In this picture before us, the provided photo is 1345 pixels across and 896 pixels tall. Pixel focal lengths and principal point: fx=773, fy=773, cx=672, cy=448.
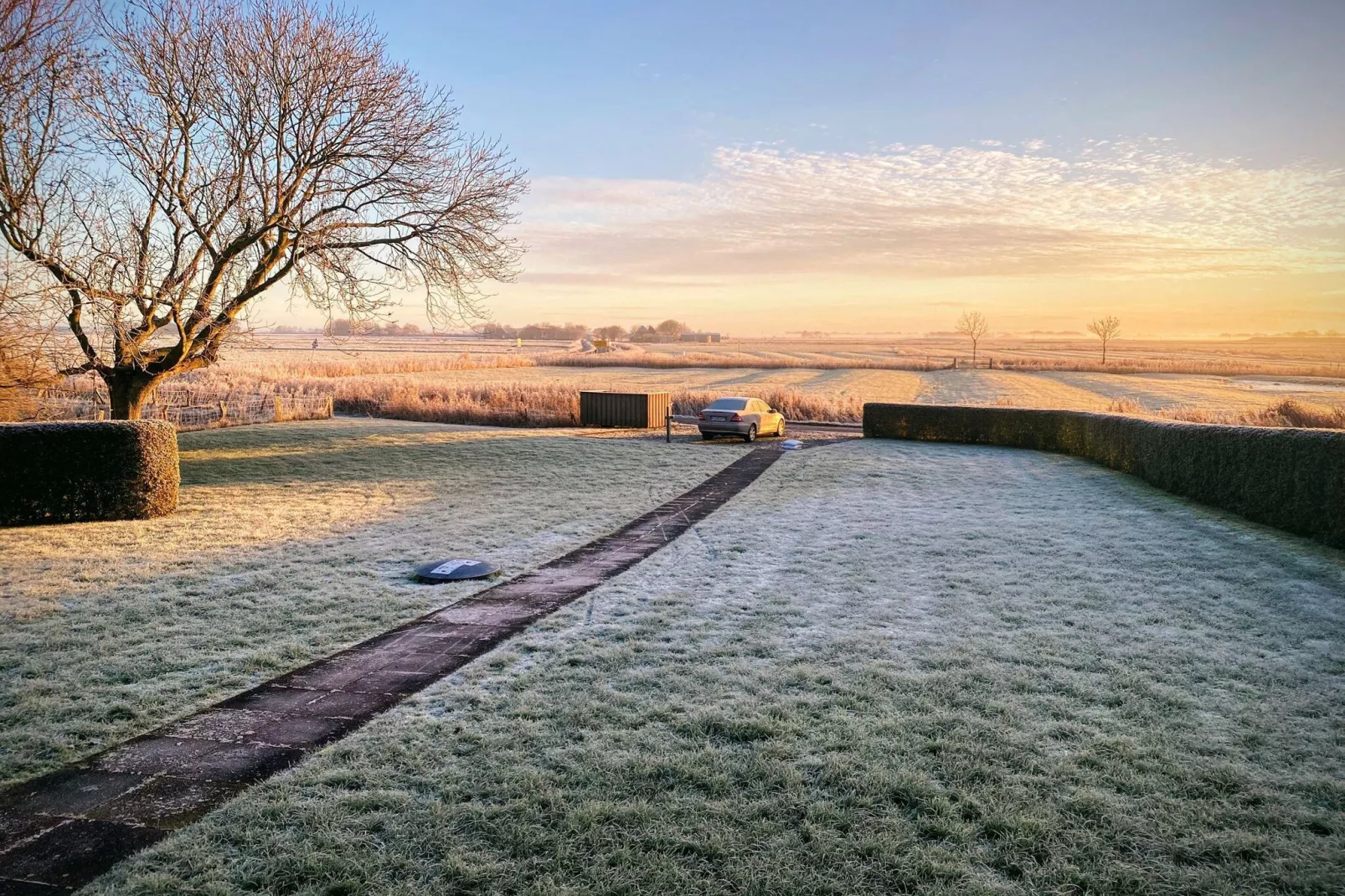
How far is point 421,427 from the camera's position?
25438 mm

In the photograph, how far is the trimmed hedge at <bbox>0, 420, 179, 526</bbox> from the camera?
10523 mm

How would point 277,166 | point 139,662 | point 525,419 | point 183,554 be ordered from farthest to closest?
1. point 525,419
2. point 277,166
3. point 183,554
4. point 139,662

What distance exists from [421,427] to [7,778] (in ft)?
71.8

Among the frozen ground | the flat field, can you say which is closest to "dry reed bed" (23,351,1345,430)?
the flat field

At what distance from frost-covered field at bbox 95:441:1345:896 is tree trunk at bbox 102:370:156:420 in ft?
41.6

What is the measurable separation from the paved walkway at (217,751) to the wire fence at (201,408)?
15594mm

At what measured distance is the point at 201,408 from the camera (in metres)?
24.7

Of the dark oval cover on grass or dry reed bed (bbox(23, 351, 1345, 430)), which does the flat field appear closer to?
dry reed bed (bbox(23, 351, 1345, 430))

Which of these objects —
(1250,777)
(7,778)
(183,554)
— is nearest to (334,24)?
(183,554)

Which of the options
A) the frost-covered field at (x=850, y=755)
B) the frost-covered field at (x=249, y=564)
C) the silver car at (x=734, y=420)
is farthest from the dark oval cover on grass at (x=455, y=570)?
the silver car at (x=734, y=420)

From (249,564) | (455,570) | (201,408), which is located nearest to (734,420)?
(455,570)

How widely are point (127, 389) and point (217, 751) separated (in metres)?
13.7

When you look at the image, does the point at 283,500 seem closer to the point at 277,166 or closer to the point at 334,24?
the point at 277,166

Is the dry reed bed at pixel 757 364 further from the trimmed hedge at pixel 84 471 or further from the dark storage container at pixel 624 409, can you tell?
the trimmed hedge at pixel 84 471
